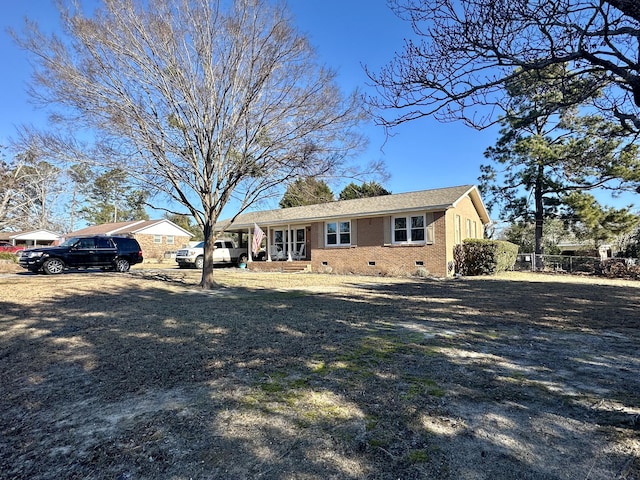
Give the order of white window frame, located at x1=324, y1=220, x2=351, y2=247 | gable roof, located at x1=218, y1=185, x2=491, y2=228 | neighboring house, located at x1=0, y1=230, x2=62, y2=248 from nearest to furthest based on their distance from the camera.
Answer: gable roof, located at x1=218, y1=185, x2=491, y2=228, white window frame, located at x1=324, y1=220, x2=351, y2=247, neighboring house, located at x1=0, y1=230, x2=62, y2=248

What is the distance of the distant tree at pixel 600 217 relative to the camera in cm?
2020

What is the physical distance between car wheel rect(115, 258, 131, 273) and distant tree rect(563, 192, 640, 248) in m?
23.7

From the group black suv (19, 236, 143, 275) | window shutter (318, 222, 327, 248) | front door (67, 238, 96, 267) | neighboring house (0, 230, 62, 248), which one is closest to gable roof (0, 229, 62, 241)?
neighboring house (0, 230, 62, 248)

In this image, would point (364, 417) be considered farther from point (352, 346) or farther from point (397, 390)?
point (352, 346)

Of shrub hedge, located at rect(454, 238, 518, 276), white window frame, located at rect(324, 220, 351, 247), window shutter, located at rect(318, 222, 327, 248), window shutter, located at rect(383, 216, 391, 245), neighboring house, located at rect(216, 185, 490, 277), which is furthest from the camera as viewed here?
window shutter, located at rect(318, 222, 327, 248)

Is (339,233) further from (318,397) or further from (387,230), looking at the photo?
(318,397)

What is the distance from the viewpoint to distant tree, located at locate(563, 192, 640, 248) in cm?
2020

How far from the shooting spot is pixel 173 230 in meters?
39.2

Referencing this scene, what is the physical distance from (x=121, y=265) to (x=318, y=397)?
1771cm

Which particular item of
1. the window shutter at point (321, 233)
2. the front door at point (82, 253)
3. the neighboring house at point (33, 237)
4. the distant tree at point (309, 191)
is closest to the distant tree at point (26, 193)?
the front door at point (82, 253)

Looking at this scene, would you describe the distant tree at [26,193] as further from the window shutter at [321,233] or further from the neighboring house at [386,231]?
the window shutter at [321,233]

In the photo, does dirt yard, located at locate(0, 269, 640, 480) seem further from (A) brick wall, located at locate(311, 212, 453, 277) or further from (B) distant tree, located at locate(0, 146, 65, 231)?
(B) distant tree, located at locate(0, 146, 65, 231)

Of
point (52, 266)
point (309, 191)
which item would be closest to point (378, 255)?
point (309, 191)

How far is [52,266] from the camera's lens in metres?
16.0
